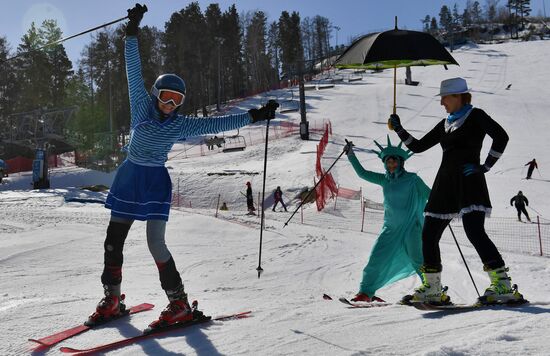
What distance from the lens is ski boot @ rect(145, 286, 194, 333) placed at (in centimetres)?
367

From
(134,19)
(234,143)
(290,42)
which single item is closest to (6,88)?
(234,143)

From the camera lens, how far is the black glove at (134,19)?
4.32m

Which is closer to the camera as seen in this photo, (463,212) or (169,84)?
(169,84)

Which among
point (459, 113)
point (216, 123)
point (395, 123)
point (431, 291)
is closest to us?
point (216, 123)

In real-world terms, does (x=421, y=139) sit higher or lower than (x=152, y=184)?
higher

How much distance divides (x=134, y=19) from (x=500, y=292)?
3.63m

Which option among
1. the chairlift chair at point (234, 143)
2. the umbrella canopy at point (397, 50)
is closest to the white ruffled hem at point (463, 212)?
the umbrella canopy at point (397, 50)

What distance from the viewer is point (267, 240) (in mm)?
10914

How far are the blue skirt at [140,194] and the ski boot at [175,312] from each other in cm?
57

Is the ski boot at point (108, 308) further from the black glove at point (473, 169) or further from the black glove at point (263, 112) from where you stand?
the black glove at point (473, 169)

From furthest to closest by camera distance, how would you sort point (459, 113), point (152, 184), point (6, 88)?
point (6, 88)
point (459, 113)
point (152, 184)

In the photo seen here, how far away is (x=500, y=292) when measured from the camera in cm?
414

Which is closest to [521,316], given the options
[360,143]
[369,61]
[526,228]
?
[369,61]

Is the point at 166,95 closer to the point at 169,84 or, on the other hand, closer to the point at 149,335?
the point at 169,84
